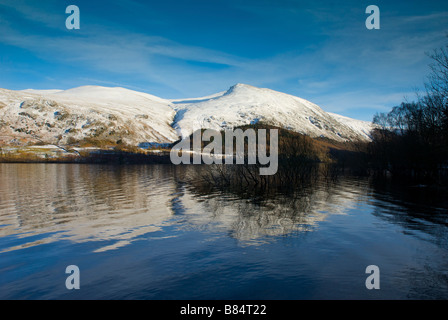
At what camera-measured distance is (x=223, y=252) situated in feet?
55.0

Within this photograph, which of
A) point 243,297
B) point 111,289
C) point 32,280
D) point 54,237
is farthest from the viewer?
point 54,237

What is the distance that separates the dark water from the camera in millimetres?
12188

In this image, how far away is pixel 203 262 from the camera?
1517 cm

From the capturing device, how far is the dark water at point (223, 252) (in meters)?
12.2

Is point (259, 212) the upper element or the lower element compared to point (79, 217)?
lower

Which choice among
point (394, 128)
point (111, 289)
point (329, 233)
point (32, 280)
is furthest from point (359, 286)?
point (394, 128)

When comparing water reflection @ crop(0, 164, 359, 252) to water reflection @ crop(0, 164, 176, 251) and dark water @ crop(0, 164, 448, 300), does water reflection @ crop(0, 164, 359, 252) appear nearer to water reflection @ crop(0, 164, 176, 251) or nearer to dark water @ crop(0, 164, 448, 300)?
water reflection @ crop(0, 164, 176, 251)

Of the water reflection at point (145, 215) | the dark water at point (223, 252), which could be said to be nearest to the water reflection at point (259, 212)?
the water reflection at point (145, 215)

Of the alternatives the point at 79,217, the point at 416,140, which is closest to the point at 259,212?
the point at 79,217

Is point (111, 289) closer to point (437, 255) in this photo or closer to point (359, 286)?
point (359, 286)

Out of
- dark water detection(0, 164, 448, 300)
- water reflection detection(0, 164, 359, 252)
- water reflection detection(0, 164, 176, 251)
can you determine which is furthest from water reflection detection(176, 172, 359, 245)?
water reflection detection(0, 164, 176, 251)

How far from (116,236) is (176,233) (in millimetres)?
4337

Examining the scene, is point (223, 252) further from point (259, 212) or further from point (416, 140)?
point (416, 140)

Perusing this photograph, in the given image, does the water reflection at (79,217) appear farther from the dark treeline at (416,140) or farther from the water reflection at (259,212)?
the dark treeline at (416,140)
